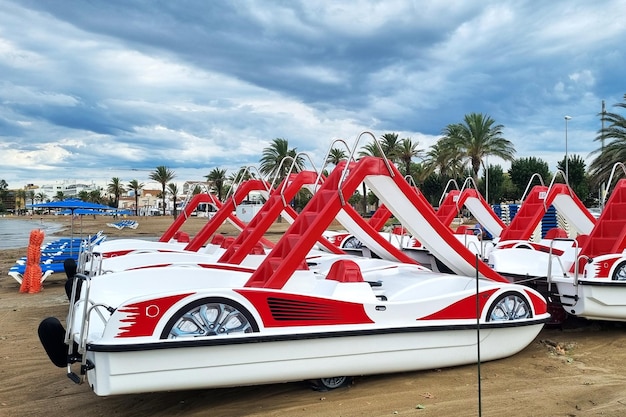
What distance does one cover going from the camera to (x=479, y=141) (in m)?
35.1

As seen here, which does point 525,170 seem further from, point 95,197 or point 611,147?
point 95,197

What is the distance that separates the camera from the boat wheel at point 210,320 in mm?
4840

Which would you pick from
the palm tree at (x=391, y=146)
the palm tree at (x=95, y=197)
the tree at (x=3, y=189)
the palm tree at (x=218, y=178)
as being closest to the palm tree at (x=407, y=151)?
the palm tree at (x=391, y=146)

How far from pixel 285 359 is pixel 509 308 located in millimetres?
2882

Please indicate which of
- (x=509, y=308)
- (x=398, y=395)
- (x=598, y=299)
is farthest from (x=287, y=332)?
(x=598, y=299)

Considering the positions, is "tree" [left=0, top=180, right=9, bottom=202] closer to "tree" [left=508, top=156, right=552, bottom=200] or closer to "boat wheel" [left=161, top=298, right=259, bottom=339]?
"tree" [left=508, top=156, right=552, bottom=200]

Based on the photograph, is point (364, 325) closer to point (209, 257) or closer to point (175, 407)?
point (175, 407)

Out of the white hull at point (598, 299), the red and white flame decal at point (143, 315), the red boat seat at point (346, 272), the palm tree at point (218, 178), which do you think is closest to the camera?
the red and white flame decal at point (143, 315)

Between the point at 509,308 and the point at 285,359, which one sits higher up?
the point at 509,308

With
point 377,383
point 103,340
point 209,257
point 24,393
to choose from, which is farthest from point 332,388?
point 209,257

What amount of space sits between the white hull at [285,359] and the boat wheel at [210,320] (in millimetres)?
133

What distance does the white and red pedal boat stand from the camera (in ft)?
15.5

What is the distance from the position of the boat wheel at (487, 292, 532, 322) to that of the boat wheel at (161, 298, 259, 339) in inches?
115

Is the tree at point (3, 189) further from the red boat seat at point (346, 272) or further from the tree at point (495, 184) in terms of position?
the red boat seat at point (346, 272)
